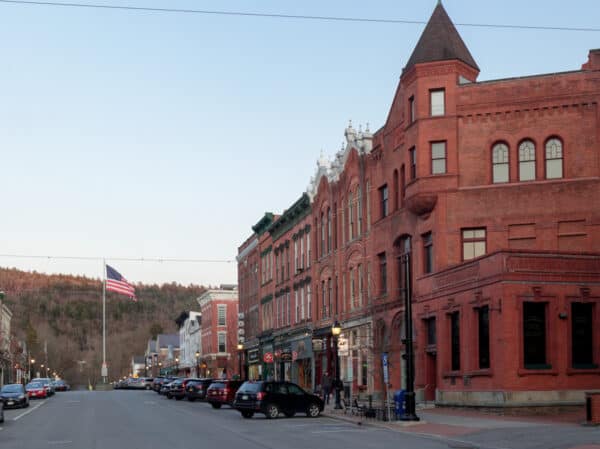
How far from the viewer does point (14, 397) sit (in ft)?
164

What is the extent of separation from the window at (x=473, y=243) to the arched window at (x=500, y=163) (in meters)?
2.42

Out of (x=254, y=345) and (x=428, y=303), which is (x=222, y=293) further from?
(x=428, y=303)

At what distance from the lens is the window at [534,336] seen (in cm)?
3462

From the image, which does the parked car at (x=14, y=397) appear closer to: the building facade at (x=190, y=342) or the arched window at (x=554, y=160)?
the arched window at (x=554, y=160)

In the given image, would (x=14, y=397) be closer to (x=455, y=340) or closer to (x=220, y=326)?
(x=455, y=340)

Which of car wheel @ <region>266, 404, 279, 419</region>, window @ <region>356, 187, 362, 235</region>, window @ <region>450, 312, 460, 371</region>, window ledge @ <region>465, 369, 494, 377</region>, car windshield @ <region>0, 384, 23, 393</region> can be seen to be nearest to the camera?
window ledge @ <region>465, 369, 494, 377</region>

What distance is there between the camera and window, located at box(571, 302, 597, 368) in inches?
1378

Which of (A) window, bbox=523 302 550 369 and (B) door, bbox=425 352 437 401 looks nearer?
(A) window, bbox=523 302 550 369

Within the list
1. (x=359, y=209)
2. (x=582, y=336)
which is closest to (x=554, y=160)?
(x=582, y=336)

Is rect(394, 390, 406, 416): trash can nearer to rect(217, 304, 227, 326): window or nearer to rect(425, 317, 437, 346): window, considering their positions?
rect(425, 317, 437, 346): window

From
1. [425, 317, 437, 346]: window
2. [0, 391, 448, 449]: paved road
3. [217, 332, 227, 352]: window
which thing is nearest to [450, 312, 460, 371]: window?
[425, 317, 437, 346]: window

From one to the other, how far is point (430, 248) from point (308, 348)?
21471mm

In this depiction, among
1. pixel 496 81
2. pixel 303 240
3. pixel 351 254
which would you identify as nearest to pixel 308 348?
pixel 303 240

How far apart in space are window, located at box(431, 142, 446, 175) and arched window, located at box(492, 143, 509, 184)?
2.25 metres
